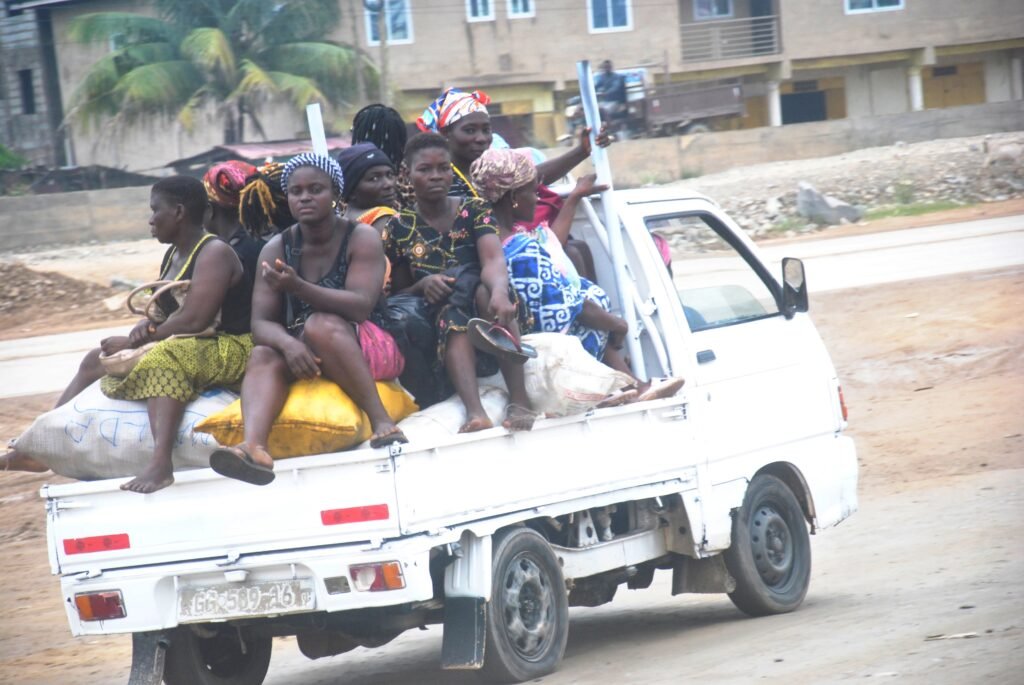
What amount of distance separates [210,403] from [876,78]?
39.3m

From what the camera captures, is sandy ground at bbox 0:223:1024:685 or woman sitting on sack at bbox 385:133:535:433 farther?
sandy ground at bbox 0:223:1024:685

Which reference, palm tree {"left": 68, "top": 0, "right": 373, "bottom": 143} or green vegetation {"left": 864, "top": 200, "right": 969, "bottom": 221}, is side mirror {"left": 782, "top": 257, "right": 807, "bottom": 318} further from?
palm tree {"left": 68, "top": 0, "right": 373, "bottom": 143}

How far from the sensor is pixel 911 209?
27.1 meters

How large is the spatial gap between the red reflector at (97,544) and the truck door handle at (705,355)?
282cm

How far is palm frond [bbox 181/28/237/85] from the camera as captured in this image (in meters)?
33.2

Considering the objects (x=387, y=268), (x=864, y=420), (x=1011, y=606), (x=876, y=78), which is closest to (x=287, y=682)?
(x=387, y=268)

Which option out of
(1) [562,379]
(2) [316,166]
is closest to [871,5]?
(1) [562,379]

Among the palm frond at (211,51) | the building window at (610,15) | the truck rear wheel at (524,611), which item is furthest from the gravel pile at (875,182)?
the truck rear wheel at (524,611)

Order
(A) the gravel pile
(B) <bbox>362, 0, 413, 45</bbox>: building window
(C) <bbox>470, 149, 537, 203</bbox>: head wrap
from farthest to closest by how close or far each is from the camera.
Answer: (B) <bbox>362, 0, 413, 45</bbox>: building window
(A) the gravel pile
(C) <bbox>470, 149, 537, 203</bbox>: head wrap

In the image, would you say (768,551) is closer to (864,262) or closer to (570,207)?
(570,207)

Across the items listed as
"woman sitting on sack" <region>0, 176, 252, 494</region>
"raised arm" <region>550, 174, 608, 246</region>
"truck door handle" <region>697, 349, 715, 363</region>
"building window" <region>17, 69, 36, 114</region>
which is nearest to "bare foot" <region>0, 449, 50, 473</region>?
"woman sitting on sack" <region>0, 176, 252, 494</region>

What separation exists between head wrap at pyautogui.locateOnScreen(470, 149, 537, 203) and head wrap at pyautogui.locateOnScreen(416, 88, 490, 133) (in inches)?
20.9

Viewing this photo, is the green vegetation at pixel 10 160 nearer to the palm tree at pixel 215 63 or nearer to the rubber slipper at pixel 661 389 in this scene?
the palm tree at pixel 215 63

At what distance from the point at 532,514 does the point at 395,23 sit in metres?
32.3
